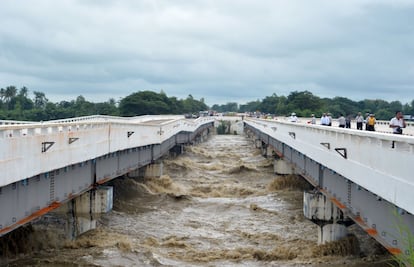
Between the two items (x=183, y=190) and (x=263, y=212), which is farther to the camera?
(x=183, y=190)

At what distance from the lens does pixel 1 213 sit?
13.5 metres

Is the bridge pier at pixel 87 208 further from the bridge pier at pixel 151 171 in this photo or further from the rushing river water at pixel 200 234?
the bridge pier at pixel 151 171

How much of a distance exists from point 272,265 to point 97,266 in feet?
20.0

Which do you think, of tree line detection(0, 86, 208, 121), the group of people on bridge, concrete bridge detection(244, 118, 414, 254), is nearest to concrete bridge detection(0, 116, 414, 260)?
concrete bridge detection(244, 118, 414, 254)

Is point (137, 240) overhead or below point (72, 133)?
below

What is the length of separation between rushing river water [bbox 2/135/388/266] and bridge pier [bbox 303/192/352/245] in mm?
571

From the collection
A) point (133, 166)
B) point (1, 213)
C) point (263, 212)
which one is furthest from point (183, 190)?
point (1, 213)

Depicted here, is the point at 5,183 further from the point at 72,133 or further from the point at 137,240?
the point at 137,240

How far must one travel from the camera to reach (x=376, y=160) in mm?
13211

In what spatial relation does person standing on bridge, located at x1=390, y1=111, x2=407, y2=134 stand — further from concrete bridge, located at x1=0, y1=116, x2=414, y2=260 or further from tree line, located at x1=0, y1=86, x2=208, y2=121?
tree line, located at x1=0, y1=86, x2=208, y2=121

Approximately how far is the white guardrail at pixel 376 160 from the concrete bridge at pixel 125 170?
23 mm

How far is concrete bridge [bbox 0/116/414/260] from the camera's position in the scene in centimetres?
1212

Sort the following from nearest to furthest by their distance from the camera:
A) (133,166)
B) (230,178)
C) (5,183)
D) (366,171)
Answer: (5,183)
(366,171)
(133,166)
(230,178)

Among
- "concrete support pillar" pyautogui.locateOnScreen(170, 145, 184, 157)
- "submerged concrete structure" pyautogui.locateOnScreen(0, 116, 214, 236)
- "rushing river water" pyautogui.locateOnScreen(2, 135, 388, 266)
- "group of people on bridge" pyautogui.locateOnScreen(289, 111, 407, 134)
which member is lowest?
"rushing river water" pyautogui.locateOnScreen(2, 135, 388, 266)
